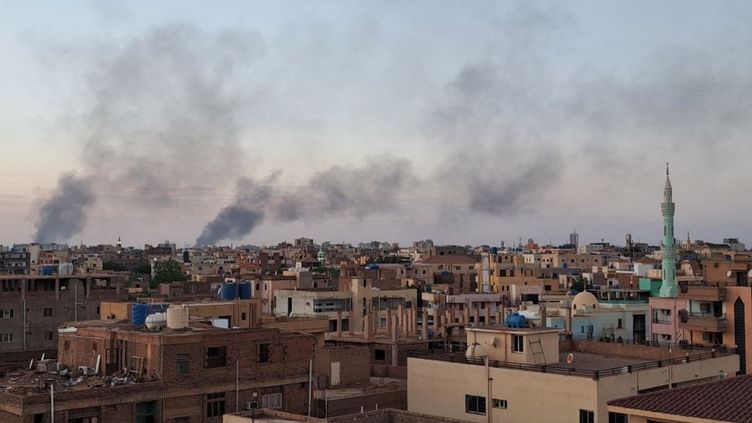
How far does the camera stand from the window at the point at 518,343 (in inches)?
1465

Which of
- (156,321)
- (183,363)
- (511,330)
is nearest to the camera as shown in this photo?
(183,363)

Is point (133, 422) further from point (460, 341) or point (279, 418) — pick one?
point (460, 341)

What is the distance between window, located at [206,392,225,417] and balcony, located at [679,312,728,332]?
32918 mm

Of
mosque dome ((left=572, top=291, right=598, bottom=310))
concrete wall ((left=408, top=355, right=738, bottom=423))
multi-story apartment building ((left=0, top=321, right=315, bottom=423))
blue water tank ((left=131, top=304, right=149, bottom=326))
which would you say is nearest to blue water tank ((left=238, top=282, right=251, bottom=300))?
blue water tank ((left=131, top=304, right=149, bottom=326))

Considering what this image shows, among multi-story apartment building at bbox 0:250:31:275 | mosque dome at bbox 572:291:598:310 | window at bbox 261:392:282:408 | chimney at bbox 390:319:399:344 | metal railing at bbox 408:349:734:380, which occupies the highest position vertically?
multi-story apartment building at bbox 0:250:31:275

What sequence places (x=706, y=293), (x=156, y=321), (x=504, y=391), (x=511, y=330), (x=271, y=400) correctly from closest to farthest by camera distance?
1. (x=504, y=391)
2. (x=511, y=330)
3. (x=156, y=321)
4. (x=271, y=400)
5. (x=706, y=293)

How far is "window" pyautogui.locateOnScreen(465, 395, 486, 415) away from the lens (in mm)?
36000

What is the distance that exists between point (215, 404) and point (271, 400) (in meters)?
3.01

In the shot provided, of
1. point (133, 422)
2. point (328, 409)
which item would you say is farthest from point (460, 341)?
point (133, 422)

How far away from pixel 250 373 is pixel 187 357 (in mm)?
3382

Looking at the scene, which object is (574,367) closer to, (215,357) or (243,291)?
(215,357)

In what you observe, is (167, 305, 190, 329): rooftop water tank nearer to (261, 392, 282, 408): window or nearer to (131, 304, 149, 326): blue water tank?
A: (131, 304, 149, 326): blue water tank

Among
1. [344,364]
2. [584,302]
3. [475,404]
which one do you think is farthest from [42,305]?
[584,302]

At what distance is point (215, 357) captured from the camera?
125 feet
